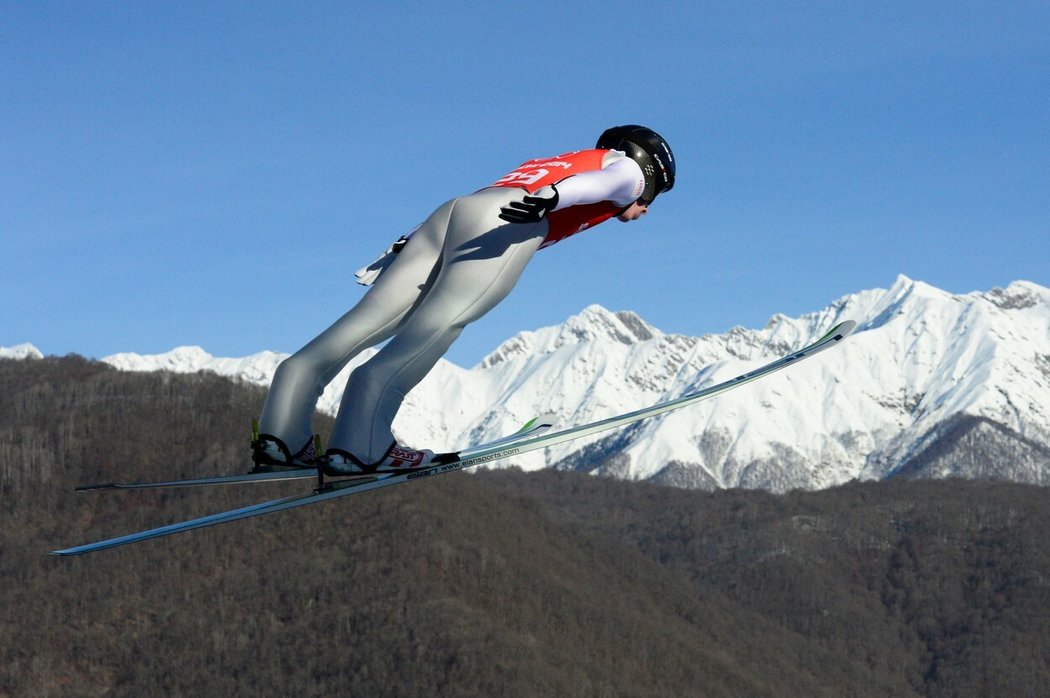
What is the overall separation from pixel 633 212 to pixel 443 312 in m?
1.85

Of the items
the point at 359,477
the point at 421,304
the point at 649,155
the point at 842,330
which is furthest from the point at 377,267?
the point at 842,330

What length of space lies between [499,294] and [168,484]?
9.26 ft

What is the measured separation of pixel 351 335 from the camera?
34.8ft

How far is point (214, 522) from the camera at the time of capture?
34.3 feet

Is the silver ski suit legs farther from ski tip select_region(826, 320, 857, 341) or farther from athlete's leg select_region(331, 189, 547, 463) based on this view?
ski tip select_region(826, 320, 857, 341)

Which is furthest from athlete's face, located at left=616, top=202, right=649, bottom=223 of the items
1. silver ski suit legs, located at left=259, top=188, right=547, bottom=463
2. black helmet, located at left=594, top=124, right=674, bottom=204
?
silver ski suit legs, located at left=259, top=188, right=547, bottom=463

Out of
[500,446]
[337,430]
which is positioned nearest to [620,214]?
[500,446]

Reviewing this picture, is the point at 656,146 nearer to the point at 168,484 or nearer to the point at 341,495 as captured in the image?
the point at 341,495

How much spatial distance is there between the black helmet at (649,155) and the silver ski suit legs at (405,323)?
3.45 feet

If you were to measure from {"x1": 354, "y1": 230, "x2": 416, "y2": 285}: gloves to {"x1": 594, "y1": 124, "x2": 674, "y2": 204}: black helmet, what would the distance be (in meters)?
1.91

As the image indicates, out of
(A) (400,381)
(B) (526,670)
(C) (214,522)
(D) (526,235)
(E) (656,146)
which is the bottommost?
(B) (526,670)

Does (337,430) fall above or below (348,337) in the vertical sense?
below

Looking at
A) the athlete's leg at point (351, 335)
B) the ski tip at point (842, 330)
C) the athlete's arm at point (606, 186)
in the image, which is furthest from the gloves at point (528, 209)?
the ski tip at point (842, 330)

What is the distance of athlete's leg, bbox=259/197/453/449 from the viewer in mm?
10570
